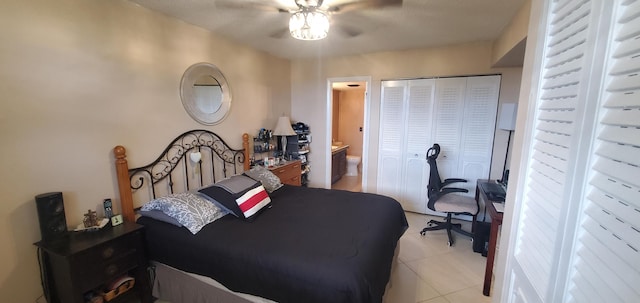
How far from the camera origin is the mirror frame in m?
2.43

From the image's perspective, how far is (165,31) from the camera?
2.25 m

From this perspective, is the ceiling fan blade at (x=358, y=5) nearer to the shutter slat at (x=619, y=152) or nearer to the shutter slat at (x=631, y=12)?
the shutter slat at (x=631, y=12)

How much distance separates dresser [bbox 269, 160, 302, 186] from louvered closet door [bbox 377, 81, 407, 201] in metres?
1.29

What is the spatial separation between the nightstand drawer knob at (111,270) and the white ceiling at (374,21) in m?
2.03

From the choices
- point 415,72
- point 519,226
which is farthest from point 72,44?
point 415,72

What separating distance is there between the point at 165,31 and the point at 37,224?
5.78ft

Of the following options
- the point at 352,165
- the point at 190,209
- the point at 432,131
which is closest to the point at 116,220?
the point at 190,209

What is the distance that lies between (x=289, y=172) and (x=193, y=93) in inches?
65.0

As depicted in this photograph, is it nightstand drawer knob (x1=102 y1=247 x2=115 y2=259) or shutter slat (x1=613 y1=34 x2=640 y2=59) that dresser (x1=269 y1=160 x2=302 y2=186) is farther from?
shutter slat (x1=613 y1=34 x2=640 y2=59)

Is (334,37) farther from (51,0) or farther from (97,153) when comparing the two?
(97,153)

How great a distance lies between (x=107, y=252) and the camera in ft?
5.32

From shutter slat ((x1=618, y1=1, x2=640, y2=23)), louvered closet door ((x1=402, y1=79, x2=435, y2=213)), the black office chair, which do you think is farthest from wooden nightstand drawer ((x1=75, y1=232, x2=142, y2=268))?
louvered closet door ((x1=402, y1=79, x2=435, y2=213))

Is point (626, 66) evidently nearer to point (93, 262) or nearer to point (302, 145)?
point (93, 262)

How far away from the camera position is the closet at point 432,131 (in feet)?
10.6
